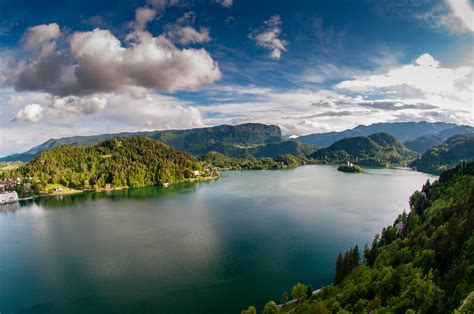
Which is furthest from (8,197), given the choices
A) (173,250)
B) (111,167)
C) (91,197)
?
(173,250)

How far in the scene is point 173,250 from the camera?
56.2 m

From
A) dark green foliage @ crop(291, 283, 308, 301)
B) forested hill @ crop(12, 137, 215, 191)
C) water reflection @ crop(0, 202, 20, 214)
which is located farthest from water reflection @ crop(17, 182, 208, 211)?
dark green foliage @ crop(291, 283, 308, 301)

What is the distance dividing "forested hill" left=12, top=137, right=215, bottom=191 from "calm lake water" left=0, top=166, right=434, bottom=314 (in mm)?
38364

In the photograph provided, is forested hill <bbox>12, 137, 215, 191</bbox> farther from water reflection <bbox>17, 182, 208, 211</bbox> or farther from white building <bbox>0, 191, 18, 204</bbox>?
water reflection <bbox>17, 182, 208, 211</bbox>

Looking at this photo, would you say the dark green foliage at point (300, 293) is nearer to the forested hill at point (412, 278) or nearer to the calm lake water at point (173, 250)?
the forested hill at point (412, 278)

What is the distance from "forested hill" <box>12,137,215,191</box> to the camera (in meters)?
143

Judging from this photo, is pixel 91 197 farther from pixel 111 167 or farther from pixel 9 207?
pixel 111 167

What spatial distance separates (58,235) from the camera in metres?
68.1

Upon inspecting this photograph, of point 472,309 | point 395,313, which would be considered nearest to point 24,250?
point 395,313

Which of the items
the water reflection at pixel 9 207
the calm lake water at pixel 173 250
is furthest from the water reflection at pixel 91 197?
the calm lake water at pixel 173 250

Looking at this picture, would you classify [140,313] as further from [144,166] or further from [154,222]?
[144,166]

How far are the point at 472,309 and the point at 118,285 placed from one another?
40239 mm

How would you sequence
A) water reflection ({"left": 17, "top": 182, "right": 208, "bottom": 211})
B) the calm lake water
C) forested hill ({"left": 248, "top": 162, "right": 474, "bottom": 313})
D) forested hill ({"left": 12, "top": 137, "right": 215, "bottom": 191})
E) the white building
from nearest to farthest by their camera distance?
forested hill ({"left": 248, "top": 162, "right": 474, "bottom": 313}) → the calm lake water → water reflection ({"left": 17, "top": 182, "right": 208, "bottom": 211}) → the white building → forested hill ({"left": 12, "top": 137, "right": 215, "bottom": 191})

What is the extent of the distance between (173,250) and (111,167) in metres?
116
